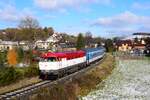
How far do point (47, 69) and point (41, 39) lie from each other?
142384 millimetres

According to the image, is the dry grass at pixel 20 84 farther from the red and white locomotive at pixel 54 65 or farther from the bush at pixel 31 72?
the red and white locomotive at pixel 54 65

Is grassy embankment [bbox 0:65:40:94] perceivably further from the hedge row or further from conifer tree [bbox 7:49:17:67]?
conifer tree [bbox 7:49:17:67]

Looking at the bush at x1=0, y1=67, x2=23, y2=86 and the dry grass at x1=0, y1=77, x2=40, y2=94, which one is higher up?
the bush at x1=0, y1=67, x2=23, y2=86

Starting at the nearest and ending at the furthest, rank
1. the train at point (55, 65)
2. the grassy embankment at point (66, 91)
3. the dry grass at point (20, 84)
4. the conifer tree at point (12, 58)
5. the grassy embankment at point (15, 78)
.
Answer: the grassy embankment at point (66, 91) → the dry grass at point (20, 84) → the grassy embankment at point (15, 78) → the train at point (55, 65) → the conifer tree at point (12, 58)

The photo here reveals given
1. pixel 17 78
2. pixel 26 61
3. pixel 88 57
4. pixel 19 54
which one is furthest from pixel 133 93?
pixel 19 54

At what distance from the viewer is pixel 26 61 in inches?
2913

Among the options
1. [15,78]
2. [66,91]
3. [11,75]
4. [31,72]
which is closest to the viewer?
[66,91]

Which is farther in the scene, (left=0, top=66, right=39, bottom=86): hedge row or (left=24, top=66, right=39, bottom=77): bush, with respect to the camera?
(left=24, top=66, right=39, bottom=77): bush

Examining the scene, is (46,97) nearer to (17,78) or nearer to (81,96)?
(81,96)

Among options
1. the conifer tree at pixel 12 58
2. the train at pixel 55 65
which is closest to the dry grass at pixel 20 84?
the train at pixel 55 65

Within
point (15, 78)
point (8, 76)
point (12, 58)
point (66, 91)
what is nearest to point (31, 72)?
point (15, 78)

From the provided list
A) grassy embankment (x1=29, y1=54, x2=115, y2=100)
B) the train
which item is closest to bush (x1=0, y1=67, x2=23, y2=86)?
the train

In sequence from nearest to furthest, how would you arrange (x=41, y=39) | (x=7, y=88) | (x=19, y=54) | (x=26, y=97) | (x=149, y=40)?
(x=26, y=97), (x=7, y=88), (x=19, y=54), (x=149, y=40), (x=41, y=39)

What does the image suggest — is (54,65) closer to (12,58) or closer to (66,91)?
(66,91)
